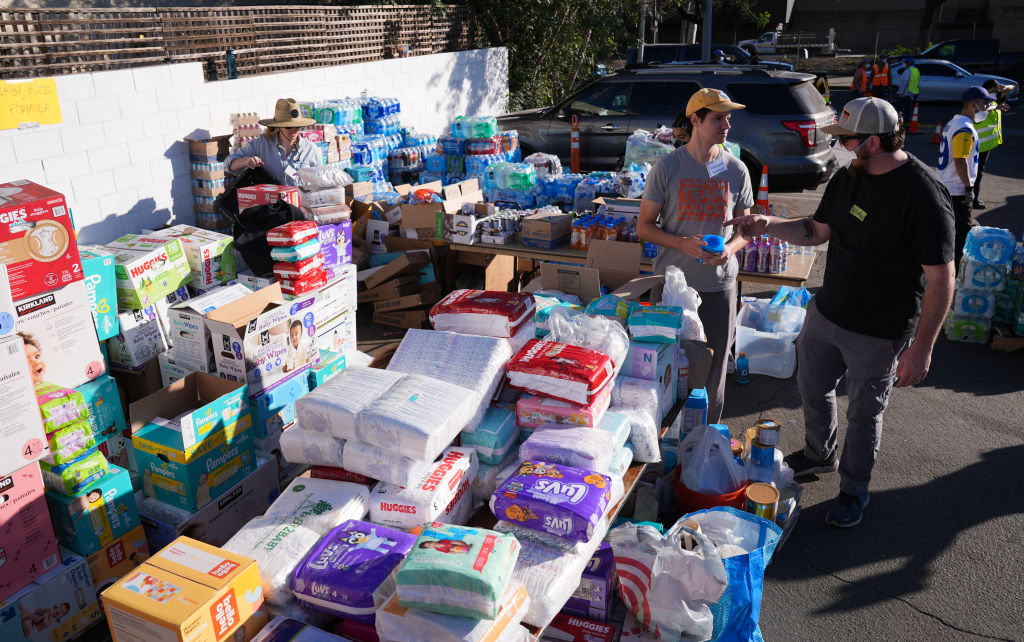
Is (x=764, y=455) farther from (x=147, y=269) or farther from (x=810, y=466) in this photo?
(x=147, y=269)

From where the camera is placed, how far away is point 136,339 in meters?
4.56

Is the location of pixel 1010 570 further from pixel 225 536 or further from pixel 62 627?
pixel 62 627

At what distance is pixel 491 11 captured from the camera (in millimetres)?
14812

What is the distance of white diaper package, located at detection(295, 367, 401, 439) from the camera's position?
2943mm

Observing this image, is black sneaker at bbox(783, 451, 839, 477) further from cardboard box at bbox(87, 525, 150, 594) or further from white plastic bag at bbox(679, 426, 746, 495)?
cardboard box at bbox(87, 525, 150, 594)

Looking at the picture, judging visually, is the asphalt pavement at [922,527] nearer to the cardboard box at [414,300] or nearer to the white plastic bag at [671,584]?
the white plastic bag at [671,584]

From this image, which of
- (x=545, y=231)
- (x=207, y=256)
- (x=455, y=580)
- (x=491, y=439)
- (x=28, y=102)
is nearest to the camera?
(x=455, y=580)

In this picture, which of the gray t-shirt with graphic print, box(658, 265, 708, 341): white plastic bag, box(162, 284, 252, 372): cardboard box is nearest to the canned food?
box(658, 265, 708, 341): white plastic bag

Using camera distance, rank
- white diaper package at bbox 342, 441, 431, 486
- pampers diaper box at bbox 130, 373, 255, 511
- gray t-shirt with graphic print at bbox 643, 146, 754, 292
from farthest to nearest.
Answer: gray t-shirt with graphic print at bbox 643, 146, 754, 292, pampers diaper box at bbox 130, 373, 255, 511, white diaper package at bbox 342, 441, 431, 486

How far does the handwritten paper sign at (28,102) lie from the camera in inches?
243

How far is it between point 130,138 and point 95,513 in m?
4.96

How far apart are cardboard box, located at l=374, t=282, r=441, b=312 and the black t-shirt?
395 cm

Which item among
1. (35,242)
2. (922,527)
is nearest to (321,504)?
(35,242)

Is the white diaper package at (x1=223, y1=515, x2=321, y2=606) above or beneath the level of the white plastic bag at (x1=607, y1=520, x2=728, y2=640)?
above
